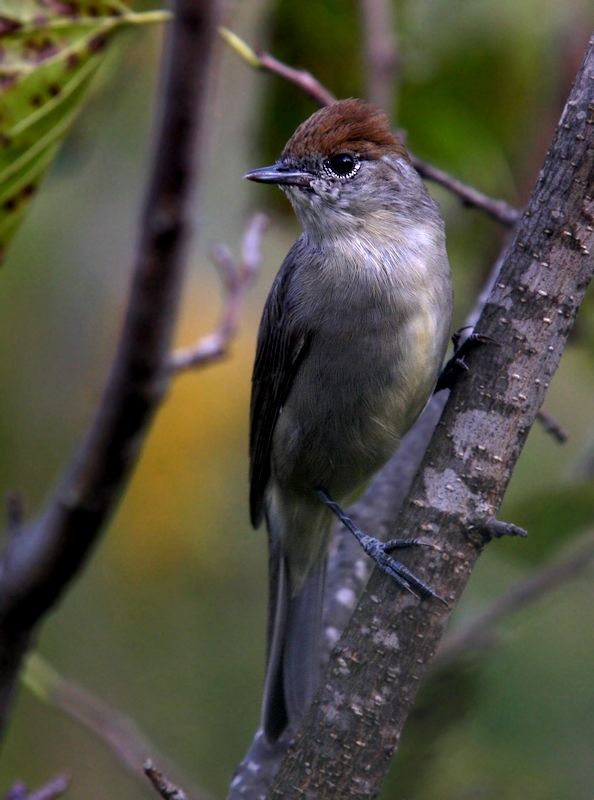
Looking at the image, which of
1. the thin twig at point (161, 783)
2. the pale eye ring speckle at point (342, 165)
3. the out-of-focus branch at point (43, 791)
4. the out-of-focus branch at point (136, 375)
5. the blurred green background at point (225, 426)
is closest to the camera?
the thin twig at point (161, 783)

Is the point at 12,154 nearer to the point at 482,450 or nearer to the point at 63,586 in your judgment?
the point at 63,586

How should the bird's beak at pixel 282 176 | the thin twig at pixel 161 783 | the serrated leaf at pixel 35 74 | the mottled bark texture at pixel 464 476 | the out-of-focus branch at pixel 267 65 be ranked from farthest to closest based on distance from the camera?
1. the bird's beak at pixel 282 176
2. the out-of-focus branch at pixel 267 65
3. the serrated leaf at pixel 35 74
4. the mottled bark texture at pixel 464 476
5. the thin twig at pixel 161 783

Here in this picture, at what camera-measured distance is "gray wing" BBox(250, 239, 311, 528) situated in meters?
3.25

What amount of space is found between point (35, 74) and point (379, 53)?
5.30 ft

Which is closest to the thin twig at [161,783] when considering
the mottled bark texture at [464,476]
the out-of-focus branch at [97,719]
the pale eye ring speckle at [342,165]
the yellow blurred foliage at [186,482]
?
the mottled bark texture at [464,476]

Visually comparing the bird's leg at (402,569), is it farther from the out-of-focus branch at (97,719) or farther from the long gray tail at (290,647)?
the out-of-focus branch at (97,719)

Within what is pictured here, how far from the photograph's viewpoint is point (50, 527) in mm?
2799

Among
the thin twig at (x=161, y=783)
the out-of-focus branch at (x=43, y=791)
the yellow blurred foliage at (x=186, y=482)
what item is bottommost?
the yellow blurred foliage at (x=186, y=482)

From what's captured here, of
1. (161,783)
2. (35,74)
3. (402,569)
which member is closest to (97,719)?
(161,783)

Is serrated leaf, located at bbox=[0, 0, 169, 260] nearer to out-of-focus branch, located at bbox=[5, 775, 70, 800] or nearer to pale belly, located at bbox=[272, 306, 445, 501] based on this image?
pale belly, located at bbox=[272, 306, 445, 501]

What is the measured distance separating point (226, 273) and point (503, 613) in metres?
1.65

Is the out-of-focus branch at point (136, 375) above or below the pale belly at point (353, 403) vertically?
above

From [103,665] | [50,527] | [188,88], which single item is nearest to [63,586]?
[50,527]

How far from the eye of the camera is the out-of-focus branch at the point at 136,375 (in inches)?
91.6
